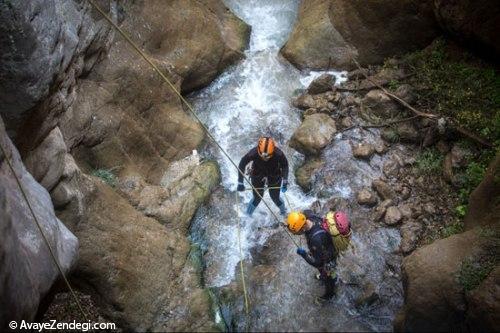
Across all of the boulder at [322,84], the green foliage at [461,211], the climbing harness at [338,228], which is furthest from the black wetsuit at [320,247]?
the boulder at [322,84]

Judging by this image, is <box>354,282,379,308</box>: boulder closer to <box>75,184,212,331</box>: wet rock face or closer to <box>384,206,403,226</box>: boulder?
<box>384,206,403,226</box>: boulder

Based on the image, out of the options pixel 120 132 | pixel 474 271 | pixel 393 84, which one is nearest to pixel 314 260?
pixel 474 271

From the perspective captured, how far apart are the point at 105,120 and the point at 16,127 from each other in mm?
2439

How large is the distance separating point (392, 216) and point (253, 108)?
4.24 metres

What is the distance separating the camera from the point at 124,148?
781 cm

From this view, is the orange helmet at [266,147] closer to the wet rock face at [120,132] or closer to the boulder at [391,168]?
the wet rock face at [120,132]

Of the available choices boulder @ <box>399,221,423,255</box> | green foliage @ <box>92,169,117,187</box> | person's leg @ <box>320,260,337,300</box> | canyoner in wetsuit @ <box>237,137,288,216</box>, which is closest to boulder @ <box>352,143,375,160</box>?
boulder @ <box>399,221,423,255</box>

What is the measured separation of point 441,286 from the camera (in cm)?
572

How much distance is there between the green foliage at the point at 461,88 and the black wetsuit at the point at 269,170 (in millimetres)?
3699

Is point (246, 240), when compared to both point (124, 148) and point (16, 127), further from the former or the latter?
point (16, 127)

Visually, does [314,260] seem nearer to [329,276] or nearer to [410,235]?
[329,276]

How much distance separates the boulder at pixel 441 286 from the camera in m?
5.59

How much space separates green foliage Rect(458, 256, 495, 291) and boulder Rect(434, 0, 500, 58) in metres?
4.56

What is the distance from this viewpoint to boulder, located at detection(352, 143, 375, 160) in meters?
8.48
